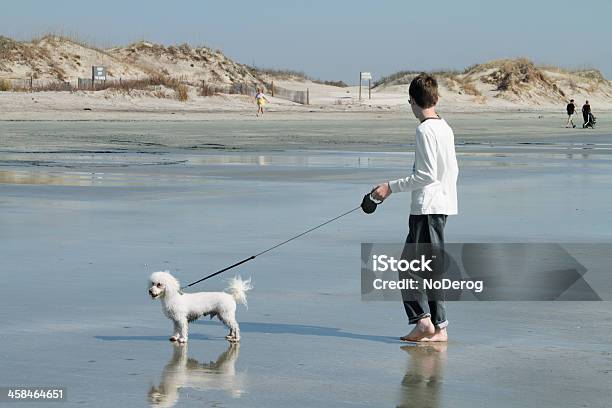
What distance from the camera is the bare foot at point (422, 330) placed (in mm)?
7371

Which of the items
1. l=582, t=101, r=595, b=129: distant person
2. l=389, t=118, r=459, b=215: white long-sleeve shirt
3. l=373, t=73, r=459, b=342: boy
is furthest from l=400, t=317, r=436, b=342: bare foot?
l=582, t=101, r=595, b=129: distant person

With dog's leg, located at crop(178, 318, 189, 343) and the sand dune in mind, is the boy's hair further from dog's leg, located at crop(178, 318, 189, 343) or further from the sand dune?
the sand dune

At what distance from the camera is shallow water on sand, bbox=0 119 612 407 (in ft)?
20.6

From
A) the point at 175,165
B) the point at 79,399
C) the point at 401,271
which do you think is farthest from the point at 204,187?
the point at 79,399

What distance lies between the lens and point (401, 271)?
25.1ft

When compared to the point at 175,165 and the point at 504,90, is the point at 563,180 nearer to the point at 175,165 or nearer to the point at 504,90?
the point at 175,165

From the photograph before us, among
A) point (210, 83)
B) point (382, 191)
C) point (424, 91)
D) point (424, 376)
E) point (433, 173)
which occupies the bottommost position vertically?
point (424, 376)

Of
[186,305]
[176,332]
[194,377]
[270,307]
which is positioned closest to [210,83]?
[270,307]

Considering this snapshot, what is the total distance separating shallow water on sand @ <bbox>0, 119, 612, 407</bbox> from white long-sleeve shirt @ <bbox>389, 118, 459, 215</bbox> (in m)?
0.77

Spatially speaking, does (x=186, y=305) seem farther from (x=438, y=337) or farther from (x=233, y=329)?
(x=438, y=337)

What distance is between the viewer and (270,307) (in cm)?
854

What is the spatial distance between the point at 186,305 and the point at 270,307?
1.19 m

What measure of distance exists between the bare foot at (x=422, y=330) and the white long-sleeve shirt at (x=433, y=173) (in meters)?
0.62

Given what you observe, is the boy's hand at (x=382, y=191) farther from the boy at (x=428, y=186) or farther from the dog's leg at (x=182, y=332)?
the dog's leg at (x=182, y=332)
